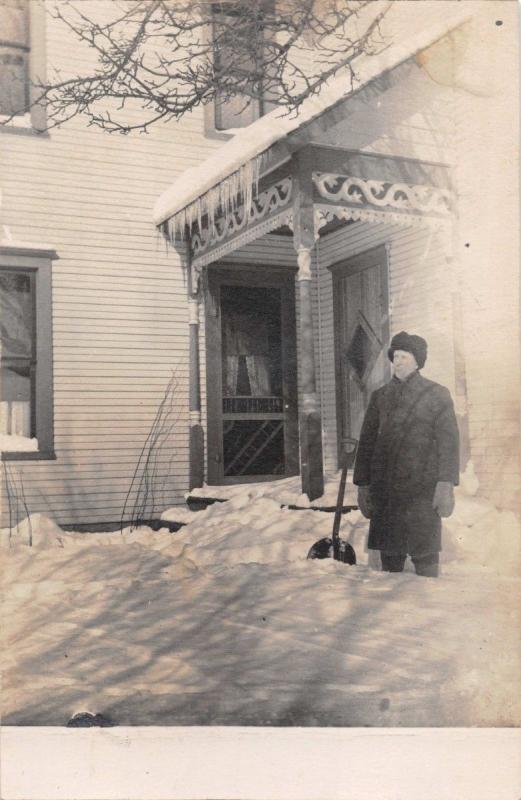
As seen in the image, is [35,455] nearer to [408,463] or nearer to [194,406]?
[194,406]

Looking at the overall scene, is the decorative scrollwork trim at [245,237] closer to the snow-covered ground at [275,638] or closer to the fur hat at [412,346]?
the fur hat at [412,346]

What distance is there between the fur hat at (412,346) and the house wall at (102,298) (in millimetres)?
3065

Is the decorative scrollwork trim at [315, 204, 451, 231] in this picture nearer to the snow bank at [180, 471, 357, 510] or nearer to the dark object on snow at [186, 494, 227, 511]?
the snow bank at [180, 471, 357, 510]

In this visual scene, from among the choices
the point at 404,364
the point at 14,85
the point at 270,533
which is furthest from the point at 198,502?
the point at 14,85

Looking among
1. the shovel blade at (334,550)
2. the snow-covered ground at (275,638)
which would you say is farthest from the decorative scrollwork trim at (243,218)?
the snow-covered ground at (275,638)

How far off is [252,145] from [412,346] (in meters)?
2.56

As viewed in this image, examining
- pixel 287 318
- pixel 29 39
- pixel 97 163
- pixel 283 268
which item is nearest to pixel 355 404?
pixel 287 318

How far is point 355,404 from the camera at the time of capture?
297 inches

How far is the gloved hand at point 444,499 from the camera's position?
3.78 m

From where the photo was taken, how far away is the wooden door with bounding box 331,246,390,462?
7340mm

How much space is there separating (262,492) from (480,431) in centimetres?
248

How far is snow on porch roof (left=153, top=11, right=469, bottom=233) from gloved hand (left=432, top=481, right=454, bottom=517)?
232 cm

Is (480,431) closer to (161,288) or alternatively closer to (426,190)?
(426,190)

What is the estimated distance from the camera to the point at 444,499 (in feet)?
12.4
